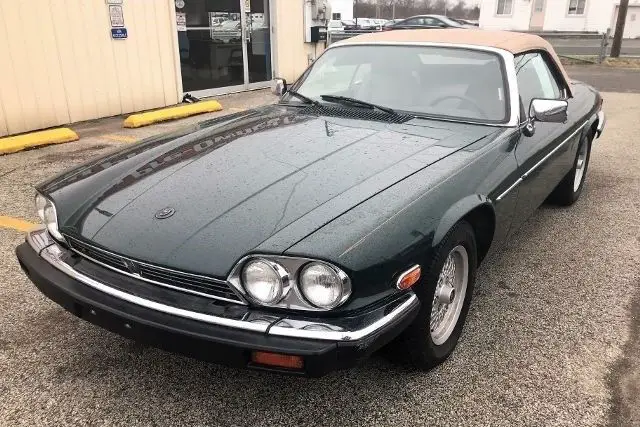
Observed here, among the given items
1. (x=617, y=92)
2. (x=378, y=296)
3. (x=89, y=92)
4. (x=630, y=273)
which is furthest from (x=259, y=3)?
(x=378, y=296)

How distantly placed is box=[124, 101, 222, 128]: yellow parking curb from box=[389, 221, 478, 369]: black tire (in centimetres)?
622

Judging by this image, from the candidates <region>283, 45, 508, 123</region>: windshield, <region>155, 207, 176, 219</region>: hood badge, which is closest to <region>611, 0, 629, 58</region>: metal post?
<region>283, 45, 508, 123</region>: windshield

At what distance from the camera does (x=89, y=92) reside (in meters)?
7.89

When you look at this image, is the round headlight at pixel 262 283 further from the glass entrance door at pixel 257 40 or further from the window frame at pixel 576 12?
the window frame at pixel 576 12

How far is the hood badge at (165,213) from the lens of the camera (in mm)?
2194

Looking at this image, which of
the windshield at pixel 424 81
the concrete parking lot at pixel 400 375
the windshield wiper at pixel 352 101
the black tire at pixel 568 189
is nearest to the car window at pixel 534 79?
the windshield at pixel 424 81

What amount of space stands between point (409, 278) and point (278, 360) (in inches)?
22.9

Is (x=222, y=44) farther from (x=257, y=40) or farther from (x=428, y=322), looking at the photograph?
(x=428, y=322)

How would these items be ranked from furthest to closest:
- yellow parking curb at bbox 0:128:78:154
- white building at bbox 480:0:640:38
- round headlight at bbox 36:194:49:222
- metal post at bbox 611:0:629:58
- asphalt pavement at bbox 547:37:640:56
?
white building at bbox 480:0:640:38, asphalt pavement at bbox 547:37:640:56, metal post at bbox 611:0:629:58, yellow parking curb at bbox 0:128:78:154, round headlight at bbox 36:194:49:222

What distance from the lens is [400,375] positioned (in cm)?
248

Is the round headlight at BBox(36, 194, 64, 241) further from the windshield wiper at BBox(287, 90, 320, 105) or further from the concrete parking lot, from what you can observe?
the windshield wiper at BBox(287, 90, 320, 105)

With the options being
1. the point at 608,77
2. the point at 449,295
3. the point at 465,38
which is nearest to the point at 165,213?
the point at 449,295

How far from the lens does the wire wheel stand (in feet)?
7.99

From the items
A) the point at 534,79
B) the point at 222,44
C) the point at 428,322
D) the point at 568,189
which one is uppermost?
the point at 534,79
